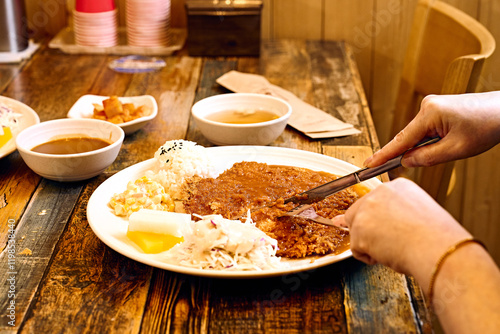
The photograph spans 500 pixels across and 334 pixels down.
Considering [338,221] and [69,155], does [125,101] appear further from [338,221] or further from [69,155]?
[338,221]

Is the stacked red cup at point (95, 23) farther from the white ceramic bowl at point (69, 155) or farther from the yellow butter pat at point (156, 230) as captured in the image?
the yellow butter pat at point (156, 230)

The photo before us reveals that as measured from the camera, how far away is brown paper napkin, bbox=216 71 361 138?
1.92 metres

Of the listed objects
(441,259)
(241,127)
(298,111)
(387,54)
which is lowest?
(387,54)

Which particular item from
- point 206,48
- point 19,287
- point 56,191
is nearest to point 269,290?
point 19,287

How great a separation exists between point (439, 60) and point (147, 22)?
1.37 meters

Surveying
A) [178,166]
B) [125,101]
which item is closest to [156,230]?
[178,166]

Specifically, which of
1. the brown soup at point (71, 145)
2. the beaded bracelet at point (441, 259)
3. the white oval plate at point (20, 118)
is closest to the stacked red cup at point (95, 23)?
the white oval plate at point (20, 118)

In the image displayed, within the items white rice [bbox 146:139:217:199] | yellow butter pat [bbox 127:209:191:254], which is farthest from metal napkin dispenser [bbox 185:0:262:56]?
yellow butter pat [bbox 127:209:191:254]

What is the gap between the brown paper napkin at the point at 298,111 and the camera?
1.92m

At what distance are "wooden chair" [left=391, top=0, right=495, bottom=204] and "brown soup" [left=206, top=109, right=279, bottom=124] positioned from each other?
2.35 feet

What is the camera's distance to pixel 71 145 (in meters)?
1.63

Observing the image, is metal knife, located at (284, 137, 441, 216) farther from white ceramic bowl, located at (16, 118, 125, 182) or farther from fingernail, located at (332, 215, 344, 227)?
white ceramic bowl, located at (16, 118, 125, 182)

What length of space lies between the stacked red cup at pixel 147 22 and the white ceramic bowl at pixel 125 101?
77 centimetres

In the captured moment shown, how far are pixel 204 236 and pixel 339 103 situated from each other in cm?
120
